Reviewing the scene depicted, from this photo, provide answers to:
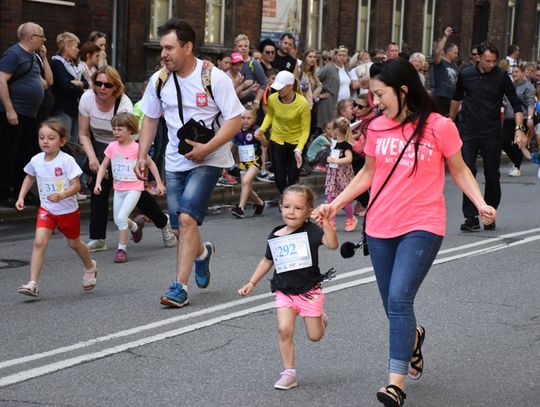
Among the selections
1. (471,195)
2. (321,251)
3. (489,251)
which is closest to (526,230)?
(489,251)

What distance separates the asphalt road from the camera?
6.30 metres

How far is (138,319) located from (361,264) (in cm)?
292

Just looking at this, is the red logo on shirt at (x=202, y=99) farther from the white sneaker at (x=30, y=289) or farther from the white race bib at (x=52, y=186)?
the white sneaker at (x=30, y=289)

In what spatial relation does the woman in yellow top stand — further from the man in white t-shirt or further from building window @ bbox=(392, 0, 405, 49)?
building window @ bbox=(392, 0, 405, 49)

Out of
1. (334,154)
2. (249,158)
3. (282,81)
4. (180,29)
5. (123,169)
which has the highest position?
(180,29)

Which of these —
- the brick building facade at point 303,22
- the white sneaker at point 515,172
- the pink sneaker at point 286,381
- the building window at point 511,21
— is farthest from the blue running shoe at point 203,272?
the building window at point 511,21

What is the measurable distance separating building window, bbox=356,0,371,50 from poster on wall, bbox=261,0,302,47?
141 inches

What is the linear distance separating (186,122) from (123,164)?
282cm

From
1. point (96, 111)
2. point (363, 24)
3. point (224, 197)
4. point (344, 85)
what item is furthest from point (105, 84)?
point (363, 24)

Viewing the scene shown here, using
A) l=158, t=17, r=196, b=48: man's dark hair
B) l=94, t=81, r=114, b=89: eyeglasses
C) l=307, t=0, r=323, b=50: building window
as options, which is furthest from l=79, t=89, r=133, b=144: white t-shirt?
l=307, t=0, r=323, b=50: building window

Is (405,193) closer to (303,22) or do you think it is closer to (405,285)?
(405,285)

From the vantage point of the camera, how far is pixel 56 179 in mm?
9047

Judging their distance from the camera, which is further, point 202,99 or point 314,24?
point 314,24

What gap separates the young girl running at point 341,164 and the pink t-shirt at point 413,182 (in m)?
6.92
